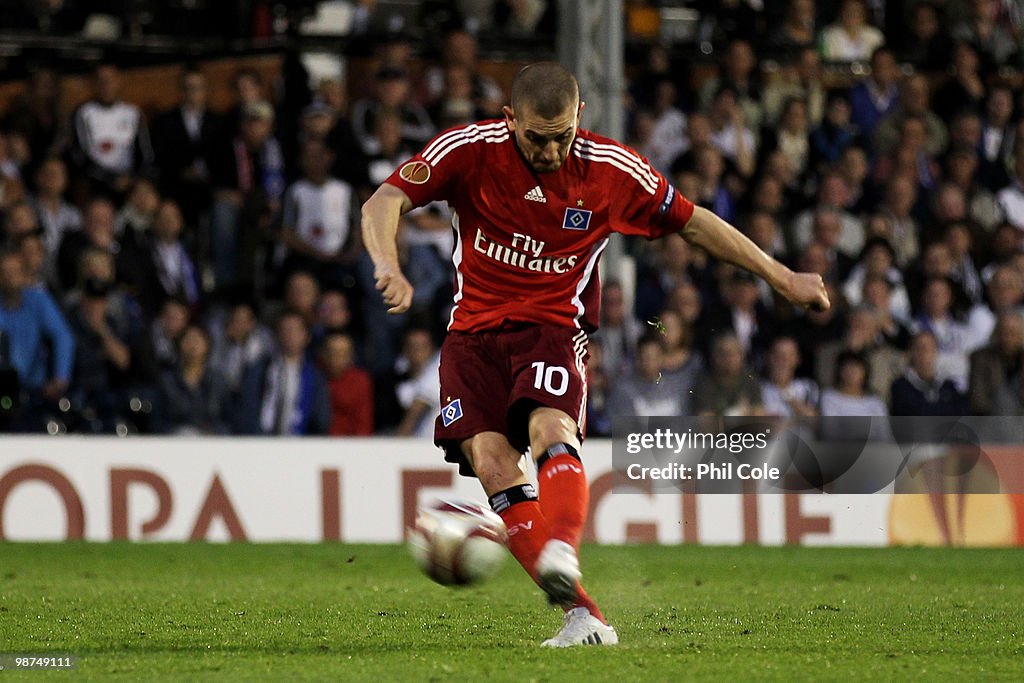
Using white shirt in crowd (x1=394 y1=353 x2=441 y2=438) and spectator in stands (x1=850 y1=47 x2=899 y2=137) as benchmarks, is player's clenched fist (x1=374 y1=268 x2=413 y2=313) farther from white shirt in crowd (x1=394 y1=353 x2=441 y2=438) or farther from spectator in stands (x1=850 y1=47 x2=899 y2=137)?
spectator in stands (x1=850 y1=47 x2=899 y2=137)

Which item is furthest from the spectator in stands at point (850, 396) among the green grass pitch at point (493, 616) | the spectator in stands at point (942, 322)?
the green grass pitch at point (493, 616)

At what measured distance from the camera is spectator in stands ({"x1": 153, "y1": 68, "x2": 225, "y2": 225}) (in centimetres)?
1371

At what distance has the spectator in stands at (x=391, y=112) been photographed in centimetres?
1385

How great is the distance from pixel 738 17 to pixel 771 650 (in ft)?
38.3

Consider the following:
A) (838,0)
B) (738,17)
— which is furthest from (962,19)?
(738,17)

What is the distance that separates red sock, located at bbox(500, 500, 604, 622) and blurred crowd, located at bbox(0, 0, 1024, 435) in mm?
6028

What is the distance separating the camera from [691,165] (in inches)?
576

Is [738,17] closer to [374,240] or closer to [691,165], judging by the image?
[691,165]

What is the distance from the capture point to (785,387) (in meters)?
12.9

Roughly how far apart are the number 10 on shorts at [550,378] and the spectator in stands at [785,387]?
6550 millimetres

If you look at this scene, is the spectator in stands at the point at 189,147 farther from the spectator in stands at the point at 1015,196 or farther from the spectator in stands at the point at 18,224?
the spectator in stands at the point at 1015,196

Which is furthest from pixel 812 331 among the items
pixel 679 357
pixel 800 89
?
pixel 800 89

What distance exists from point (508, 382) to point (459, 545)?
0.77m

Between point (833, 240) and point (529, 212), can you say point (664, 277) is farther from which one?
point (529, 212)
